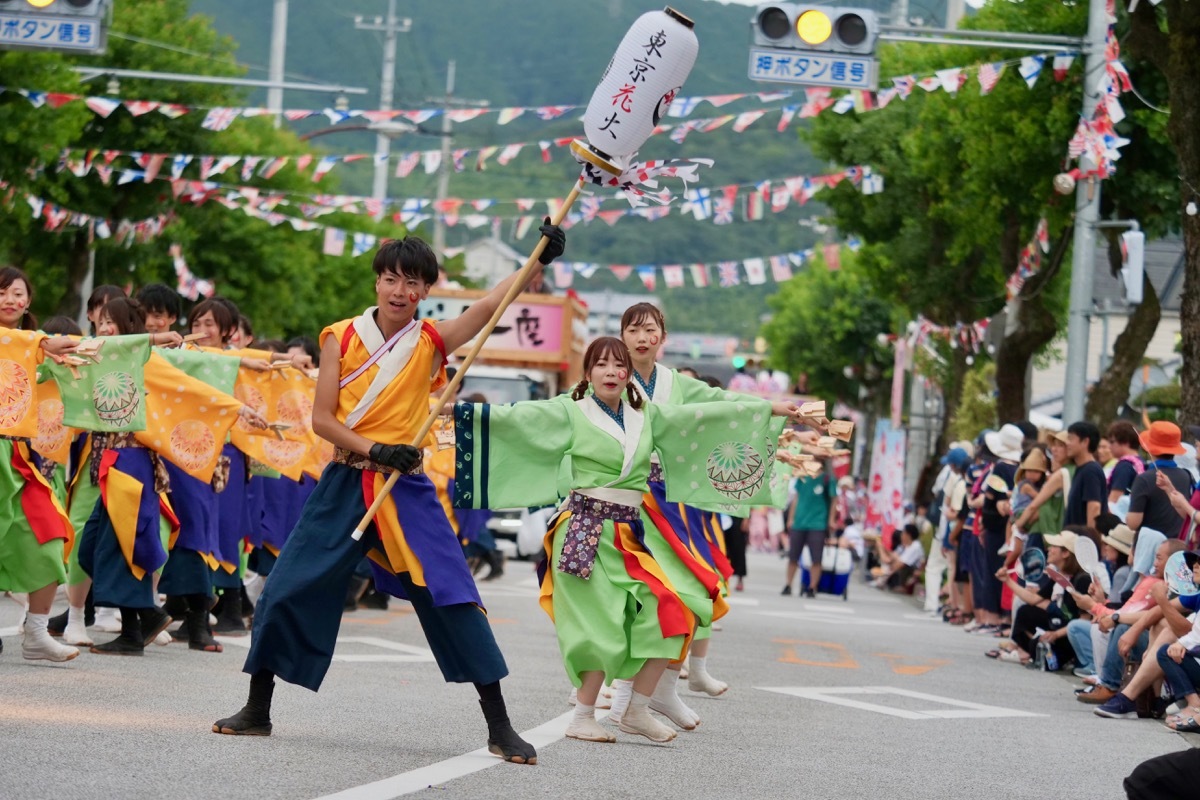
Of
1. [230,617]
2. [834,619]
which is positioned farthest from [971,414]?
[230,617]

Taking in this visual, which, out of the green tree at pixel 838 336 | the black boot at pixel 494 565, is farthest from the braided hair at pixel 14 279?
the green tree at pixel 838 336

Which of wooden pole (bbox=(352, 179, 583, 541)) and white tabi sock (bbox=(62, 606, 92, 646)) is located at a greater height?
wooden pole (bbox=(352, 179, 583, 541))

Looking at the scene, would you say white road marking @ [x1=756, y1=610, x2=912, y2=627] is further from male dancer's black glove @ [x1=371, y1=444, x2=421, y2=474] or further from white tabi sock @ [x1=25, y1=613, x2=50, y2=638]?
male dancer's black glove @ [x1=371, y1=444, x2=421, y2=474]

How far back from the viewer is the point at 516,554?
1012 inches

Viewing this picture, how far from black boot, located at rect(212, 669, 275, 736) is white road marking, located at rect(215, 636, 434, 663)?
3305 mm

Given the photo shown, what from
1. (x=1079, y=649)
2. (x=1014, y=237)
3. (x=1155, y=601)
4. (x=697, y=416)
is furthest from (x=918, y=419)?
(x=697, y=416)

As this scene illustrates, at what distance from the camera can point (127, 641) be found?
30.1 feet

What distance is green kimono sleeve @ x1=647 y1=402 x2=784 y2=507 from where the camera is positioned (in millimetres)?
7887

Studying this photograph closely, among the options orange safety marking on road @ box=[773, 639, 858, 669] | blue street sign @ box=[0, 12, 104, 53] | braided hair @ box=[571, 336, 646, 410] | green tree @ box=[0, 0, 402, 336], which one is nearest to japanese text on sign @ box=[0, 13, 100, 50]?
blue street sign @ box=[0, 12, 104, 53]

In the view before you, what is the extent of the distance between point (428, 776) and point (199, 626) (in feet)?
13.7

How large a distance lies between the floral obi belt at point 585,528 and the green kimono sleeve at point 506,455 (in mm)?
144

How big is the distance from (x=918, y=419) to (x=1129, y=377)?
54.3 ft

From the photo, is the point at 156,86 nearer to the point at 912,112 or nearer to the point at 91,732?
the point at 912,112

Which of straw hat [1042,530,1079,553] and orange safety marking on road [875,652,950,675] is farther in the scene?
straw hat [1042,530,1079,553]
